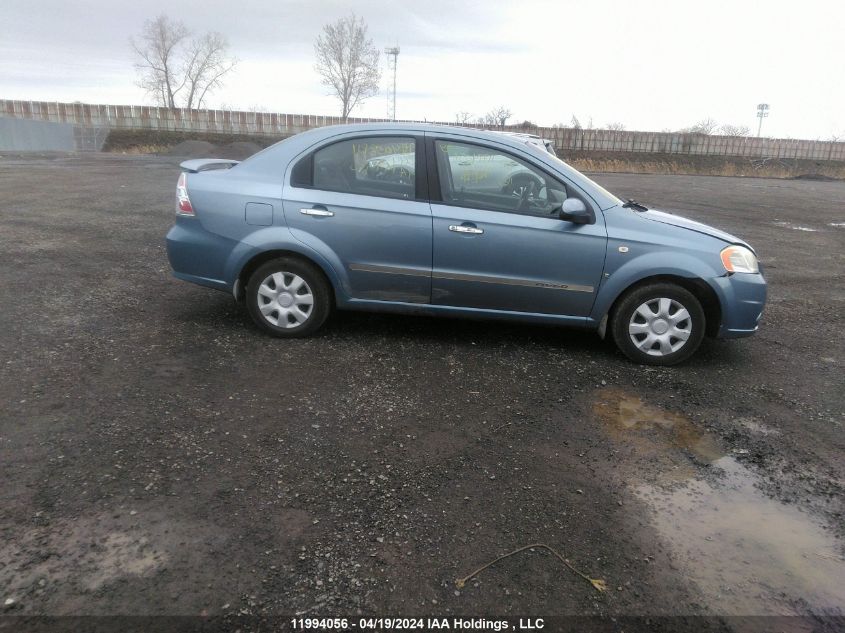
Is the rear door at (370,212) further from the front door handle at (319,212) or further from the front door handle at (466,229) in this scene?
the front door handle at (466,229)

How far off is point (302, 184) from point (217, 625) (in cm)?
348

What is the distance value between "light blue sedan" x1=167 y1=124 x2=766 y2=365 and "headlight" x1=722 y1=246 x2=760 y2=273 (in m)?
0.01

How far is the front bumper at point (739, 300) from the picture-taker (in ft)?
15.6

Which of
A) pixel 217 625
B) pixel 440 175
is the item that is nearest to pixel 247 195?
pixel 440 175

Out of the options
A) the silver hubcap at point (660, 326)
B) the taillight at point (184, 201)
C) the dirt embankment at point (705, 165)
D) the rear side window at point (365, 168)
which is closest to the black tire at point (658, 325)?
the silver hubcap at point (660, 326)

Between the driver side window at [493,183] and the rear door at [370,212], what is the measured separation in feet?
0.70

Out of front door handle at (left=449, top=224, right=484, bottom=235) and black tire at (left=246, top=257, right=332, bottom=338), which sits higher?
front door handle at (left=449, top=224, right=484, bottom=235)

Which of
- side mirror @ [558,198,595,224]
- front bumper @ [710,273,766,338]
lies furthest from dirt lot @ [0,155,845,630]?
side mirror @ [558,198,595,224]

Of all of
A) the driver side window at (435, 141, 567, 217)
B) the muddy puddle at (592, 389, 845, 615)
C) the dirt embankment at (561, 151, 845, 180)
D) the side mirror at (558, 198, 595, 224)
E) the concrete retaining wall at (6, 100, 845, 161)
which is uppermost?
the concrete retaining wall at (6, 100, 845, 161)

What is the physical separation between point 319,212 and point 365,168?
1.70ft

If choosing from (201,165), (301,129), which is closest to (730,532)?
(201,165)

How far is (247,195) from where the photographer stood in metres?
4.91

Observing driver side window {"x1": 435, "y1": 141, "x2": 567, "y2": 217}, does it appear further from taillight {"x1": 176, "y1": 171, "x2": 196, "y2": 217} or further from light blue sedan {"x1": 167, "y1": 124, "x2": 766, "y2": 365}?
taillight {"x1": 176, "y1": 171, "x2": 196, "y2": 217}

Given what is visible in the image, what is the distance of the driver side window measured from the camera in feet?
16.0
